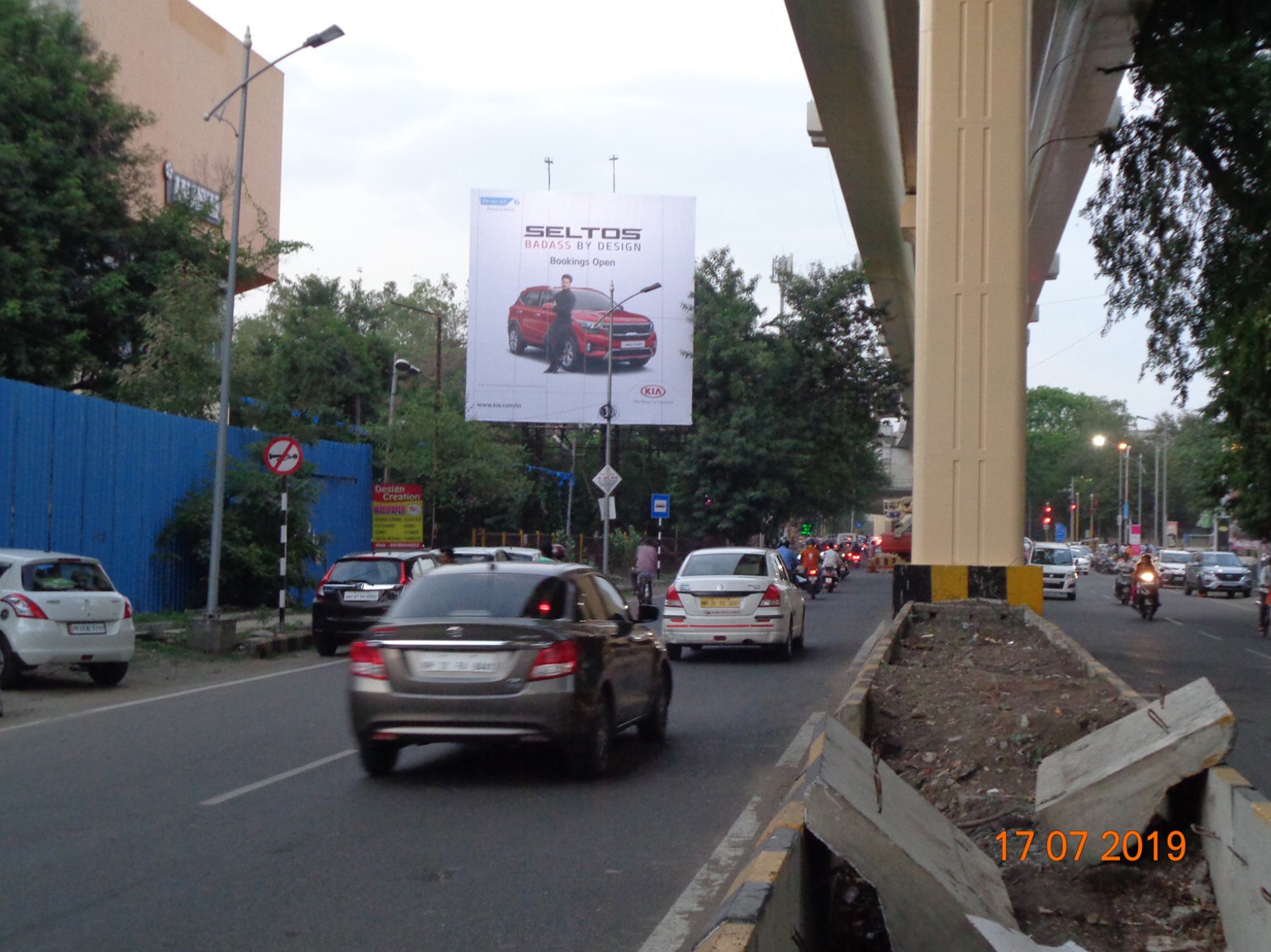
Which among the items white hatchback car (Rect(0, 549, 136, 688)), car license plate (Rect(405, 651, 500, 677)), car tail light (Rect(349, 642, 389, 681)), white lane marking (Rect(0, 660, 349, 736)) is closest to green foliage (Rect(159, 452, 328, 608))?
white lane marking (Rect(0, 660, 349, 736))

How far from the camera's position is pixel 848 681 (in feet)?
50.6

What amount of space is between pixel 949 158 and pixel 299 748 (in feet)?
40.6

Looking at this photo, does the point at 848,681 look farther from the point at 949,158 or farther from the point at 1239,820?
the point at 1239,820

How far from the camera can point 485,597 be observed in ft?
31.2

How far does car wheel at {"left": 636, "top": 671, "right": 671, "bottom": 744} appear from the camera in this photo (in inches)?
432

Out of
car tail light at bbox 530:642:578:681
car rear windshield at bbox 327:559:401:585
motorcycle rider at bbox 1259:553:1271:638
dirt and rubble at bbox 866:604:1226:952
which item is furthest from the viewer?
motorcycle rider at bbox 1259:553:1271:638

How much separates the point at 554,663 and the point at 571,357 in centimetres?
3311

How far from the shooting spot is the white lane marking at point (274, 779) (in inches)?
330

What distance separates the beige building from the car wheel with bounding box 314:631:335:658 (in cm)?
1746

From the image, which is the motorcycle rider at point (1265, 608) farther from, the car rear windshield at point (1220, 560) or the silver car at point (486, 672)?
the car rear windshield at point (1220, 560)

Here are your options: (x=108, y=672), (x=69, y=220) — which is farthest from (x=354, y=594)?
(x=69, y=220)

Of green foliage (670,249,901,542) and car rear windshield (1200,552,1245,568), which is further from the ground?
green foliage (670,249,901,542)

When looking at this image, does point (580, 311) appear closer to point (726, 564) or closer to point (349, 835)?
point (726, 564)

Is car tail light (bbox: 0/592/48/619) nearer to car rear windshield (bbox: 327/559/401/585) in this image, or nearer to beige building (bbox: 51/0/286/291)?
car rear windshield (bbox: 327/559/401/585)
